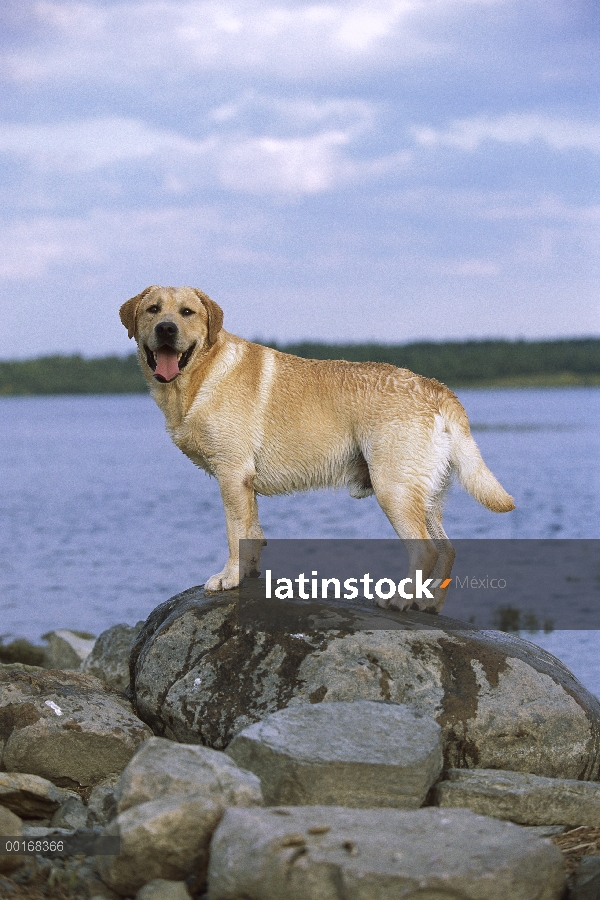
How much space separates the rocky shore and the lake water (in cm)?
176

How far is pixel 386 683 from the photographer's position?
6.58 metres

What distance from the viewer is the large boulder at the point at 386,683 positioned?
650 centimetres

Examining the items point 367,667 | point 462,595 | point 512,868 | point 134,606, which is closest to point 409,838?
point 512,868

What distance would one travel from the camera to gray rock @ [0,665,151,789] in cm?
652

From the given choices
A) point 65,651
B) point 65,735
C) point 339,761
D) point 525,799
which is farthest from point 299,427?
point 65,651

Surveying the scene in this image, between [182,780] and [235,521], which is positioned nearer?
[182,780]

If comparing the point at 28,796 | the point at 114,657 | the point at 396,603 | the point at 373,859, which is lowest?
the point at 114,657

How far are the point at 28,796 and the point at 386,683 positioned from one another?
2.34 m

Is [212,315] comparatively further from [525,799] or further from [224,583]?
[525,799]

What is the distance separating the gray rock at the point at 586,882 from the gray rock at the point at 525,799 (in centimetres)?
89

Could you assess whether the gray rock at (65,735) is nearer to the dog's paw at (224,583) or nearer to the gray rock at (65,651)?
the dog's paw at (224,583)

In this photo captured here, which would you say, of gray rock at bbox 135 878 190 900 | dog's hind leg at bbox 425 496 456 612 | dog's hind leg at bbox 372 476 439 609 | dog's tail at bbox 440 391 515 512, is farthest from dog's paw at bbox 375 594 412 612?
gray rock at bbox 135 878 190 900

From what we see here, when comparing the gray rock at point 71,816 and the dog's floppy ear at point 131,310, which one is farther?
the dog's floppy ear at point 131,310

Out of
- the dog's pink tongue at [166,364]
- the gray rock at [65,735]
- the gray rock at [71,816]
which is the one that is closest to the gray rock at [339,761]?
the gray rock at [71,816]
